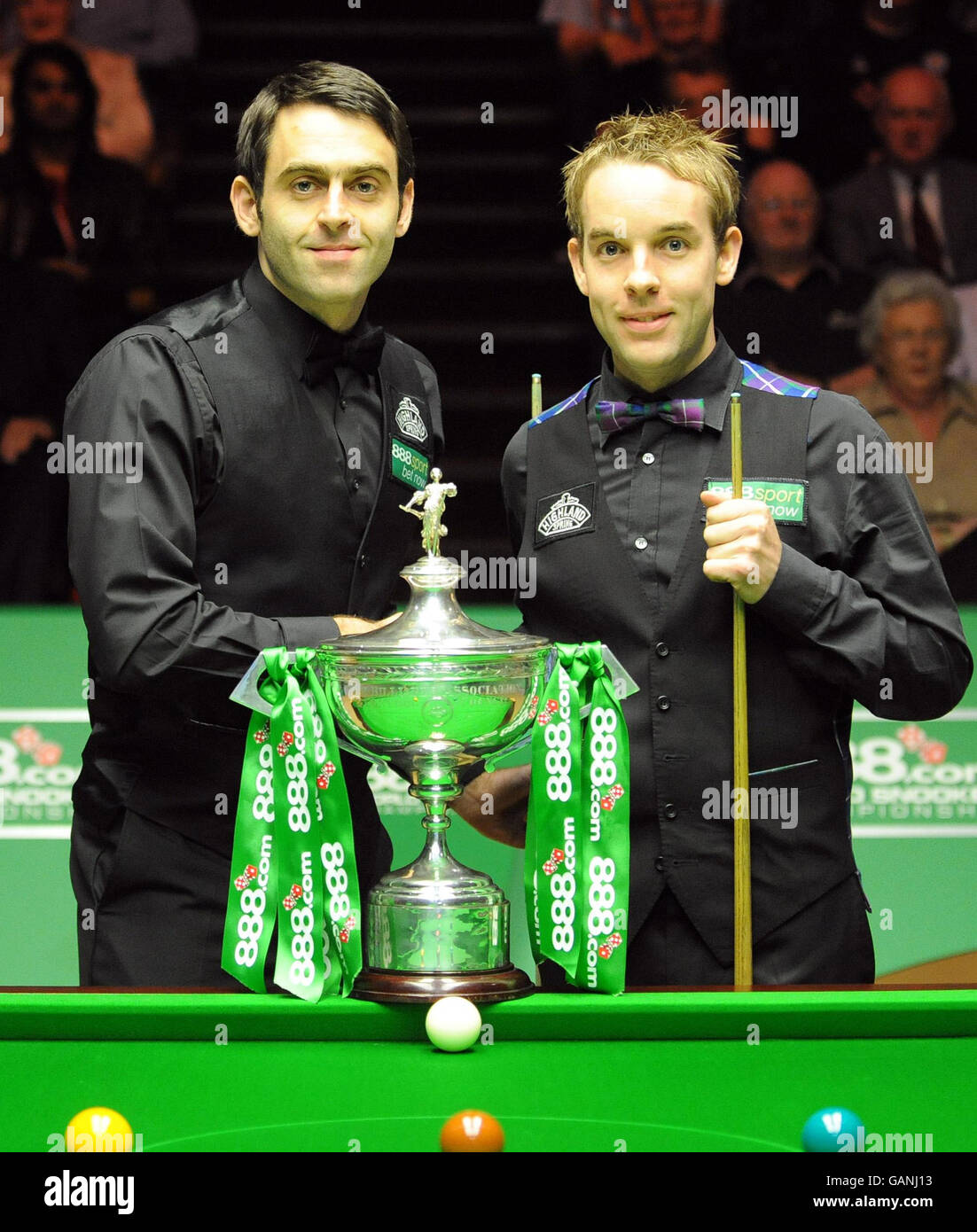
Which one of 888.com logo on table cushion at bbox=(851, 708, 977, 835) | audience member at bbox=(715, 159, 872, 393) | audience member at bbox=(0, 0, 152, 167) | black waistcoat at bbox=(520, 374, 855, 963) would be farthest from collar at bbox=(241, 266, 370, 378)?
audience member at bbox=(0, 0, 152, 167)

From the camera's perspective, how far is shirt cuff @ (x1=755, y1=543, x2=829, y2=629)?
7.06 ft

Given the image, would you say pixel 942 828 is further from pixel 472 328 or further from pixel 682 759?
pixel 472 328

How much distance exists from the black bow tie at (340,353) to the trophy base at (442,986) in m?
1.01

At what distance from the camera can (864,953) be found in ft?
7.46

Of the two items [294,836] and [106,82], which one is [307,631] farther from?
[106,82]

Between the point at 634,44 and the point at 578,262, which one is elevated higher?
the point at 634,44

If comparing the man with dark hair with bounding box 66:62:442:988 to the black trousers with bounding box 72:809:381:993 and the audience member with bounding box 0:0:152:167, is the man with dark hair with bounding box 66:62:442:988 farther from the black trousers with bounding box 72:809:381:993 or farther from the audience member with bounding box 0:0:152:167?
the audience member with bounding box 0:0:152:167

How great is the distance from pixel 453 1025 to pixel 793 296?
11.6 feet

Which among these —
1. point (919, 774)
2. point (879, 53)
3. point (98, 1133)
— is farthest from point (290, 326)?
point (879, 53)

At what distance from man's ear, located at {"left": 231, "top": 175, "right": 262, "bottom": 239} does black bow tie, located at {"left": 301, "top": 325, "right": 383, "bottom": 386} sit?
0.61 feet

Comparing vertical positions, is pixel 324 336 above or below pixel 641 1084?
above

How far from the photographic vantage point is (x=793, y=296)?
4867mm
